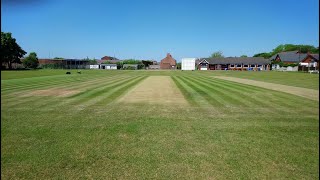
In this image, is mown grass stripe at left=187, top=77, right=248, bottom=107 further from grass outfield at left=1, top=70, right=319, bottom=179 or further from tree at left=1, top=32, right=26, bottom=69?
tree at left=1, top=32, right=26, bottom=69

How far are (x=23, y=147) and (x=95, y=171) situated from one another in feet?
9.24

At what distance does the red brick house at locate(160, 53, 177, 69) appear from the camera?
Answer: 154863 millimetres

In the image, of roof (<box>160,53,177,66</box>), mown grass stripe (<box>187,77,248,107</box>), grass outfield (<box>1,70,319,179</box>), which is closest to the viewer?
grass outfield (<box>1,70,319,179</box>)

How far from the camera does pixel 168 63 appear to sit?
155250 mm

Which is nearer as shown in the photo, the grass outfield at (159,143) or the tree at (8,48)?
the tree at (8,48)

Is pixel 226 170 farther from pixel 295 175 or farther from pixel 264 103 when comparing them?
pixel 264 103

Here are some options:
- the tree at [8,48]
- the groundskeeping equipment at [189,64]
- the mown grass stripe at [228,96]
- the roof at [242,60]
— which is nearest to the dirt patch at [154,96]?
the mown grass stripe at [228,96]

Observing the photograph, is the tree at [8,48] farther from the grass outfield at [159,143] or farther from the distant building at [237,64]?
the distant building at [237,64]

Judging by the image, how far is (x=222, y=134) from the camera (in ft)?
30.9

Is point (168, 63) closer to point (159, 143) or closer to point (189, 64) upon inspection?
point (189, 64)

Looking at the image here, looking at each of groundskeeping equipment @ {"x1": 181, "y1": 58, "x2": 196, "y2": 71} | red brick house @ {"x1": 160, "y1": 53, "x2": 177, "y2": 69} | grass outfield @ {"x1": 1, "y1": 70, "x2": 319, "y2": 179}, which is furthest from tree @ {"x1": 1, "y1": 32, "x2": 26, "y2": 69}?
red brick house @ {"x1": 160, "y1": 53, "x2": 177, "y2": 69}

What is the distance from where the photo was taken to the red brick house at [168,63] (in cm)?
15486

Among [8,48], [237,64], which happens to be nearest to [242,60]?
[237,64]

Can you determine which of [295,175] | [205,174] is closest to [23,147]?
[205,174]
